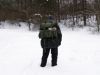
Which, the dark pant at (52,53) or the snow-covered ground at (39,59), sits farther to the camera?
the dark pant at (52,53)

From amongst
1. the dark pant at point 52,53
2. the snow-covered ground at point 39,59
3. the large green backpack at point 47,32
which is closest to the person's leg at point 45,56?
the dark pant at point 52,53

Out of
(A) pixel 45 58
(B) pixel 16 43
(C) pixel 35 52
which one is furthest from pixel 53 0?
(A) pixel 45 58

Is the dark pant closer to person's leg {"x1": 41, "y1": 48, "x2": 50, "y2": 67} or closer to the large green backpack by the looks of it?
person's leg {"x1": 41, "y1": 48, "x2": 50, "y2": 67}

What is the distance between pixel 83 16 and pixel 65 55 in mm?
11044

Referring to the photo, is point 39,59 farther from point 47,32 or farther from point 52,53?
point 47,32

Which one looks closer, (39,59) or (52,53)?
(52,53)

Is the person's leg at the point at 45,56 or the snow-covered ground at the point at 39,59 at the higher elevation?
the person's leg at the point at 45,56

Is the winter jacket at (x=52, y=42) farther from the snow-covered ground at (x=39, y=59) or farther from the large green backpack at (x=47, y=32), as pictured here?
the snow-covered ground at (x=39, y=59)

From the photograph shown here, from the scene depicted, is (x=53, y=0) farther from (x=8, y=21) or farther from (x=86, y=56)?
(x=86, y=56)

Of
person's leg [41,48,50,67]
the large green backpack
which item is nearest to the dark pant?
person's leg [41,48,50,67]

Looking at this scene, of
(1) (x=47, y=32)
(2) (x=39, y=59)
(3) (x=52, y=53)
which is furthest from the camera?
(2) (x=39, y=59)

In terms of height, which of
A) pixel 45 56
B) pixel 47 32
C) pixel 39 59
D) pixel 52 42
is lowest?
pixel 39 59

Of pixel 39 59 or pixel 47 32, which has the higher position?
pixel 47 32

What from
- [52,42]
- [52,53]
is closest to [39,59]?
[52,53]
